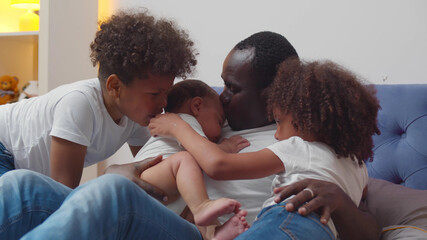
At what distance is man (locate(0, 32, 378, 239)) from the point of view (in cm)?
69

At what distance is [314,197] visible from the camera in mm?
825

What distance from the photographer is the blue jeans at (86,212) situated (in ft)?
2.19

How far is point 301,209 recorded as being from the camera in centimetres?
79

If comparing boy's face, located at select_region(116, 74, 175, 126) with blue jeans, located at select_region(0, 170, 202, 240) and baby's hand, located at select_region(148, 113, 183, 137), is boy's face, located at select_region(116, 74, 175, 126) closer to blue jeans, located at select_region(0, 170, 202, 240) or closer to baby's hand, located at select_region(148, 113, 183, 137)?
baby's hand, located at select_region(148, 113, 183, 137)

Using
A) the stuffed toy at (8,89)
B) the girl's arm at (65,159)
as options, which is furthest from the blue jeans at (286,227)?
the stuffed toy at (8,89)

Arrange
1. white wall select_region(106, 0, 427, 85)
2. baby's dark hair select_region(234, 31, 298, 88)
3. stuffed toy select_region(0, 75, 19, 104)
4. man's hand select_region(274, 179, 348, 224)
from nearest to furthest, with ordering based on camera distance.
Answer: man's hand select_region(274, 179, 348, 224) → baby's dark hair select_region(234, 31, 298, 88) → white wall select_region(106, 0, 427, 85) → stuffed toy select_region(0, 75, 19, 104)

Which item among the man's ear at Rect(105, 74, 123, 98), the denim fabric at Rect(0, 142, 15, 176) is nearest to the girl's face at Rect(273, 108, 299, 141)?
the man's ear at Rect(105, 74, 123, 98)

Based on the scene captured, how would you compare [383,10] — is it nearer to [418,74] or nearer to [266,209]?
[418,74]

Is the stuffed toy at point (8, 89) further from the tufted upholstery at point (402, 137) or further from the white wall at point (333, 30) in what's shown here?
the tufted upholstery at point (402, 137)

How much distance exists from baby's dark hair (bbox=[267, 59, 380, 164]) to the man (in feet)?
0.41

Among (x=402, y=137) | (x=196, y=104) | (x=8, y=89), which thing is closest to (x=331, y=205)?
(x=196, y=104)

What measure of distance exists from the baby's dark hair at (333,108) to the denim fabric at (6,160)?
906 millimetres

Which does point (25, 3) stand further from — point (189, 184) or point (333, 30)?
point (189, 184)

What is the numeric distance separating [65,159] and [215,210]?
55 centimetres
